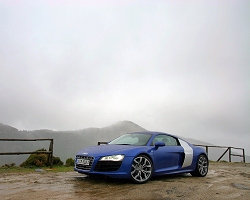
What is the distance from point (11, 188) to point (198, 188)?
400cm

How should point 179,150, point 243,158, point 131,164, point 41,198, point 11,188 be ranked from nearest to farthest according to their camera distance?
point 41,198
point 11,188
point 131,164
point 179,150
point 243,158

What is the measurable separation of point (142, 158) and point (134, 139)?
42.2 inches

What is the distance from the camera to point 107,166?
230 inches

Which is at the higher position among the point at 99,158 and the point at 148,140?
the point at 148,140

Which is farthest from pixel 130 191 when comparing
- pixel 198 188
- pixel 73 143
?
pixel 73 143

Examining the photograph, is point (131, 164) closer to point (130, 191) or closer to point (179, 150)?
point (130, 191)

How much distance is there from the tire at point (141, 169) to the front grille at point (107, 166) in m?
0.37

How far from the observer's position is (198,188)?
5.65m

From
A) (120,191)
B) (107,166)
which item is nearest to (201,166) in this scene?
(107,166)

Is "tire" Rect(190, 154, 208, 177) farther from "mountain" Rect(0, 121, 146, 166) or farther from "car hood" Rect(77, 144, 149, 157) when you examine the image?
"mountain" Rect(0, 121, 146, 166)

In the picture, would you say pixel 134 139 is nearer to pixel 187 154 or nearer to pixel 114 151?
pixel 114 151

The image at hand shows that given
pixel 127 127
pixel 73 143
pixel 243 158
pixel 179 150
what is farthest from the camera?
pixel 127 127

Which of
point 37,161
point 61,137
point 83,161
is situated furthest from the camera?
point 61,137

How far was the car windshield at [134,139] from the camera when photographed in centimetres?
685
